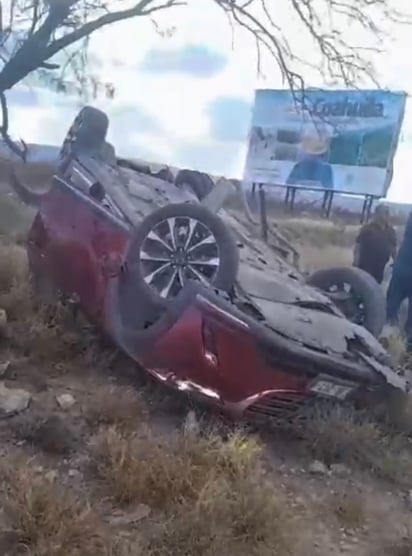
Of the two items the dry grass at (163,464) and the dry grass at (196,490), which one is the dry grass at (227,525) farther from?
the dry grass at (163,464)

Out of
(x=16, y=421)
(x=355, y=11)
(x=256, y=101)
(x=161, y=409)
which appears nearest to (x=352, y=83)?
(x=355, y=11)

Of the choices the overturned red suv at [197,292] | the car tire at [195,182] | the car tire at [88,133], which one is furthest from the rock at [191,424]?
the car tire at [88,133]

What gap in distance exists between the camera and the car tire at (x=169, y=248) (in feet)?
17.3

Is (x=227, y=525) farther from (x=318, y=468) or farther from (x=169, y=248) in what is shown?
(x=169, y=248)

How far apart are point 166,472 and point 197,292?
1230 millimetres

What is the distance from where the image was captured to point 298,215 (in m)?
22.3

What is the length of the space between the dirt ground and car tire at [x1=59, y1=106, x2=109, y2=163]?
1.94 metres

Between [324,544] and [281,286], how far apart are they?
214 centimetres

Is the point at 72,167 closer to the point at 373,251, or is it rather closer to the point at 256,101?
the point at 373,251

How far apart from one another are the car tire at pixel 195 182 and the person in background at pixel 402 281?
6.98 feet

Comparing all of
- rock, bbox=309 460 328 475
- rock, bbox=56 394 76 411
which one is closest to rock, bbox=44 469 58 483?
rock, bbox=56 394 76 411

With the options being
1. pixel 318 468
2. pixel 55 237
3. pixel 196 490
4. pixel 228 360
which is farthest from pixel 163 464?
pixel 55 237

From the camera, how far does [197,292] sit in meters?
4.71

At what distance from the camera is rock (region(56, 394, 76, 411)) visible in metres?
4.84
